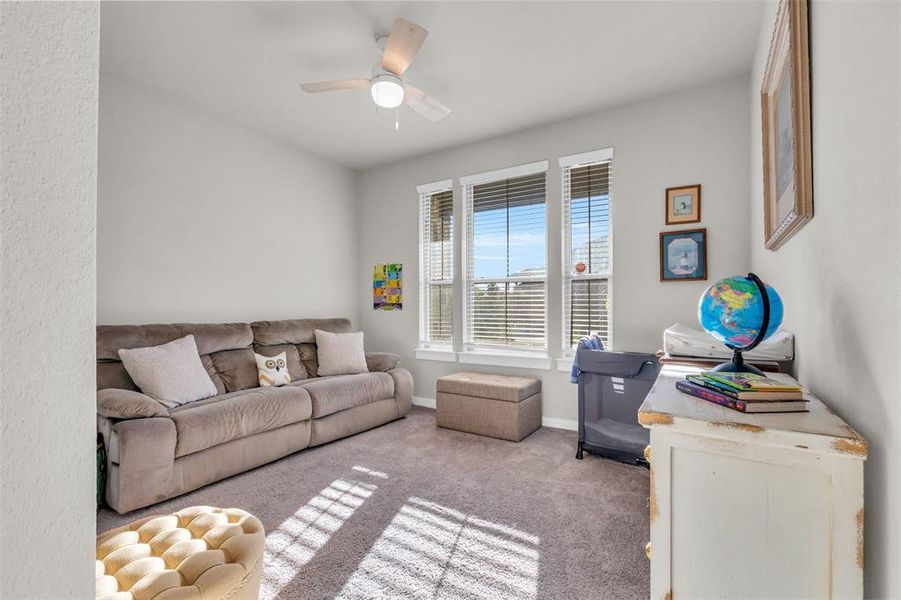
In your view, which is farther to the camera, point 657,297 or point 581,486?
point 657,297

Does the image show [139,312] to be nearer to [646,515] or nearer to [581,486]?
[581,486]

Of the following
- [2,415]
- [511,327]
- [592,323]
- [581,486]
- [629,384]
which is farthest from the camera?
[511,327]

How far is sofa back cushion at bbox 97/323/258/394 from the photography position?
2829 millimetres

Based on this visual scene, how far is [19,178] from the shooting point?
0.49 meters

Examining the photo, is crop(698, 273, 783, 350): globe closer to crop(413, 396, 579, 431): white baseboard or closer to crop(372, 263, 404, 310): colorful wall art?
crop(413, 396, 579, 431): white baseboard

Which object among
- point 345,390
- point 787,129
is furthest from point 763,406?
point 345,390

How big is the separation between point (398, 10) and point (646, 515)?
3047 mm

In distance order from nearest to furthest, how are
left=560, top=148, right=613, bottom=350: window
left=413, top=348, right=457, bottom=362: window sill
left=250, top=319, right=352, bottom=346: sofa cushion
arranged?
left=560, top=148, right=613, bottom=350: window, left=250, top=319, right=352, bottom=346: sofa cushion, left=413, top=348, right=457, bottom=362: window sill

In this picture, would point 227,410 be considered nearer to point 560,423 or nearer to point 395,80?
point 395,80

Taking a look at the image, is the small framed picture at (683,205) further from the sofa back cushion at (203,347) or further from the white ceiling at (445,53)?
the sofa back cushion at (203,347)

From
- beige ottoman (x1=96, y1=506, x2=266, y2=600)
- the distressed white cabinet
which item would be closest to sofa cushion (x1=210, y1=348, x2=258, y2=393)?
beige ottoman (x1=96, y1=506, x2=266, y2=600)

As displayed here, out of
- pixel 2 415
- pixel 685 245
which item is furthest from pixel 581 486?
pixel 2 415

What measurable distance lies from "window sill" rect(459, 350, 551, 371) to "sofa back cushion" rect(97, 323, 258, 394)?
6.60ft

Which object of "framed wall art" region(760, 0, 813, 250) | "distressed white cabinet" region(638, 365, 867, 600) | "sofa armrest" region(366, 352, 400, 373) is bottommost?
"sofa armrest" region(366, 352, 400, 373)
